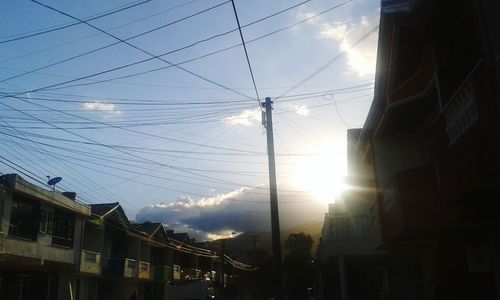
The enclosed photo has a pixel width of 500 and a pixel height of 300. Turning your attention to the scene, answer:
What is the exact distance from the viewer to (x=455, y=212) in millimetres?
9312

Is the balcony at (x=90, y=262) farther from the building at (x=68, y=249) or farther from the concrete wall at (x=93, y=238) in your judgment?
the concrete wall at (x=93, y=238)

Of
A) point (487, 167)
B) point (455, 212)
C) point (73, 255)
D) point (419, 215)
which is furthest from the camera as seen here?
point (73, 255)

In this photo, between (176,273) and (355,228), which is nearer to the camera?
(355,228)

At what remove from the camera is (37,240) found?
25.0 metres

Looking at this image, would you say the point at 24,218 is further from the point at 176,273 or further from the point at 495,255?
the point at 176,273

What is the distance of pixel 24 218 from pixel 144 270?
18566mm

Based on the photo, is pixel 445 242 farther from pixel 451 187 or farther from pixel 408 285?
pixel 408 285

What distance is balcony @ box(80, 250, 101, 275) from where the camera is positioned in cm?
3037

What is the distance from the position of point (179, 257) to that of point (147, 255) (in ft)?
35.1

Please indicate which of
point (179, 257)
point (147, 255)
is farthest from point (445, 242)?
point (179, 257)

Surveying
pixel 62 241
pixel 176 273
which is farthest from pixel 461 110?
pixel 176 273

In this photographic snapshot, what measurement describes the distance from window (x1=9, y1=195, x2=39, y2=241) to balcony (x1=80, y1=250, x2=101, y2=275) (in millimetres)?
5902

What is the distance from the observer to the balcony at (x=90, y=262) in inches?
1196

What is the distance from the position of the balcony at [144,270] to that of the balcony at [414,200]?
A: 1250 inches
